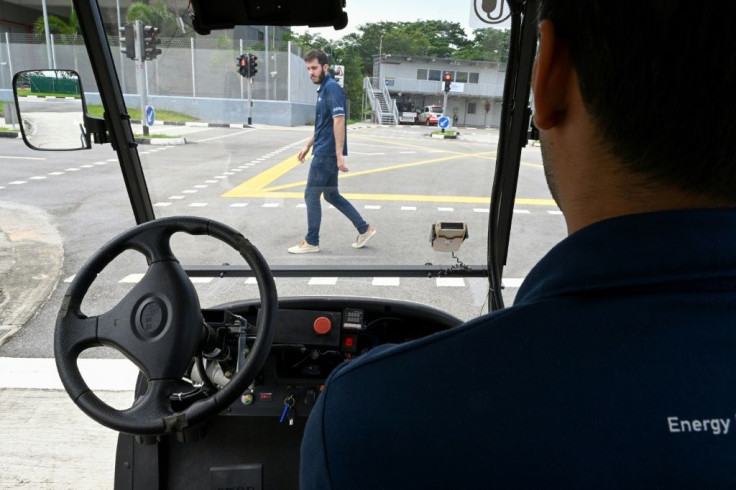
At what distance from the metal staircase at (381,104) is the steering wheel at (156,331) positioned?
881 millimetres

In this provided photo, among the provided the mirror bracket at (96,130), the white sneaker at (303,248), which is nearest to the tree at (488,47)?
the white sneaker at (303,248)

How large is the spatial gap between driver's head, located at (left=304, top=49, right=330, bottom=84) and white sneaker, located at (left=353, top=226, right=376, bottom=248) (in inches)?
32.4

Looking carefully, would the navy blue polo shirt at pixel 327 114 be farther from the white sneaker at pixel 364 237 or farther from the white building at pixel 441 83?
the white sneaker at pixel 364 237

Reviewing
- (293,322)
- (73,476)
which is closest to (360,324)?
(293,322)

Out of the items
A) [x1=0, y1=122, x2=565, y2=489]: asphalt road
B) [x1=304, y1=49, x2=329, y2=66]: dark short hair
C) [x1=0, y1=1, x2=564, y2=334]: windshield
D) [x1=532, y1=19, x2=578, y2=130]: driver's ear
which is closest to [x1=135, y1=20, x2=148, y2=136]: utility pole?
[x1=0, y1=1, x2=564, y2=334]: windshield

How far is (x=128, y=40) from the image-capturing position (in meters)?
2.16

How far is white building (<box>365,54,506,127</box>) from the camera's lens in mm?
2164

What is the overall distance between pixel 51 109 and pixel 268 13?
3.48 feet

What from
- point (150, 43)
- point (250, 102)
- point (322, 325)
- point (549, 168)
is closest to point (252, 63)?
point (250, 102)

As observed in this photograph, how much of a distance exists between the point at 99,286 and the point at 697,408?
478 cm

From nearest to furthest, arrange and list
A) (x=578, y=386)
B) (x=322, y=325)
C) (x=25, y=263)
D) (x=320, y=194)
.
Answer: (x=578, y=386) → (x=322, y=325) → (x=320, y=194) → (x=25, y=263)

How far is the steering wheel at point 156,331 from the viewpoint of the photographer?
1490mm

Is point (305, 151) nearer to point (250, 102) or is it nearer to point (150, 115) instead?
point (250, 102)

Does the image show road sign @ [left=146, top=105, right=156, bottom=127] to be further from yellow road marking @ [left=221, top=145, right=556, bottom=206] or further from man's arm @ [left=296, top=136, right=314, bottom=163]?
man's arm @ [left=296, top=136, right=314, bottom=163]
